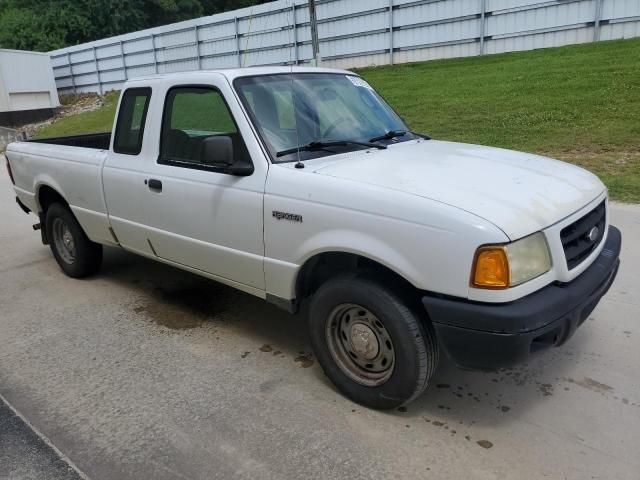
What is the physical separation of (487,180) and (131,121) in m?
2.86

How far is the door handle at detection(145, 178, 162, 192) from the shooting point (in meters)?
4.05

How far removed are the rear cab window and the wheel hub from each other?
230 centimetres

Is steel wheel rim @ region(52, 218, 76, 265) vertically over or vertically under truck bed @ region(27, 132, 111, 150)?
under

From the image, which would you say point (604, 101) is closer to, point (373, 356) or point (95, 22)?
point (373, 356)

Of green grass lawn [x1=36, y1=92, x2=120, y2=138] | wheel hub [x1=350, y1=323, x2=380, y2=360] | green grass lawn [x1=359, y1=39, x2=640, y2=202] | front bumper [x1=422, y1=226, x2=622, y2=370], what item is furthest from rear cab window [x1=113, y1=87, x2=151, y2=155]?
green grass lawn [x1=36, y1=92, x2=120, y2=138]

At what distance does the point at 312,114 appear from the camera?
3758 millimetres

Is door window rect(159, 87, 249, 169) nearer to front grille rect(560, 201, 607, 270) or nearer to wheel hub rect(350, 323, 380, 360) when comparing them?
wheel hub rect(350, 323, 380, 360)

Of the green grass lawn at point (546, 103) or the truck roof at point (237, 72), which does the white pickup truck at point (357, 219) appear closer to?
the truck roof at point (237, 72)

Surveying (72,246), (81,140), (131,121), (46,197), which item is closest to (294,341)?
(131,121)

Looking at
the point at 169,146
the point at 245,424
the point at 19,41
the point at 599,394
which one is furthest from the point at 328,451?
the point at 19,41

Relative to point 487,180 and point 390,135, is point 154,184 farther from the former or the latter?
point 487,180

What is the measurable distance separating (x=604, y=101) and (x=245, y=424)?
994 cm

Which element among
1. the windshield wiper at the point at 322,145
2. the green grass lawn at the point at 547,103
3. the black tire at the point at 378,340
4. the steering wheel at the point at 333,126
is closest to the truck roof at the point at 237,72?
the steering wheel at the point at 333,126

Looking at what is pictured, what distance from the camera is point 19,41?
35.4 m
